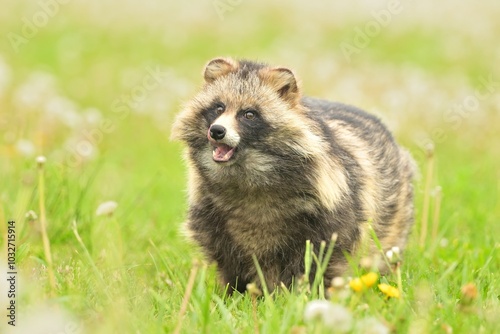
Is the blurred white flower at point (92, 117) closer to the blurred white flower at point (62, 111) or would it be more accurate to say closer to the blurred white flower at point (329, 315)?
the blurred white flower at point (62, 111)

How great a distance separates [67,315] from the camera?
367 cm

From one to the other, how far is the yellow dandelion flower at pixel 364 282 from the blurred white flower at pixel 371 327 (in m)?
0.14

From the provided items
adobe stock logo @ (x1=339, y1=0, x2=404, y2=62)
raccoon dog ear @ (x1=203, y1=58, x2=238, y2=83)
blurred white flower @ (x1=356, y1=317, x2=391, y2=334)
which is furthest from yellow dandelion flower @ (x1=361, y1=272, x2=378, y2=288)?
adobe stock logo @ (x1=339, y1=0, x2=404, y2=62)

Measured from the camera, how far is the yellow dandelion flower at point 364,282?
3.59 m

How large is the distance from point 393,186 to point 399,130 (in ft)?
15.0

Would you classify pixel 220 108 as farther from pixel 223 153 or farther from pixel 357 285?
pixel 357 285

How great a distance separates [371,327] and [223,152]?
163 centimetres

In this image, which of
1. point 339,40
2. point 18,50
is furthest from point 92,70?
point 339,40

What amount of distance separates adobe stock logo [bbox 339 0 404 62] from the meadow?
0.09 metres

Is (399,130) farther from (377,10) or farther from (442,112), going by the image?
(377,10)

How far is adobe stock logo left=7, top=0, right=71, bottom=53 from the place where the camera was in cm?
1441

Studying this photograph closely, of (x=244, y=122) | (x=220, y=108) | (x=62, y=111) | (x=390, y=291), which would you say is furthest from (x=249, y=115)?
(x=62, y=111)

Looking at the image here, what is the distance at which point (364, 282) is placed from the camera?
363cm

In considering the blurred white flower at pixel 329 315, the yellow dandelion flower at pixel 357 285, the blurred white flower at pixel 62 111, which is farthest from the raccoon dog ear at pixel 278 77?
the blurred white flower at pixel 62 111
